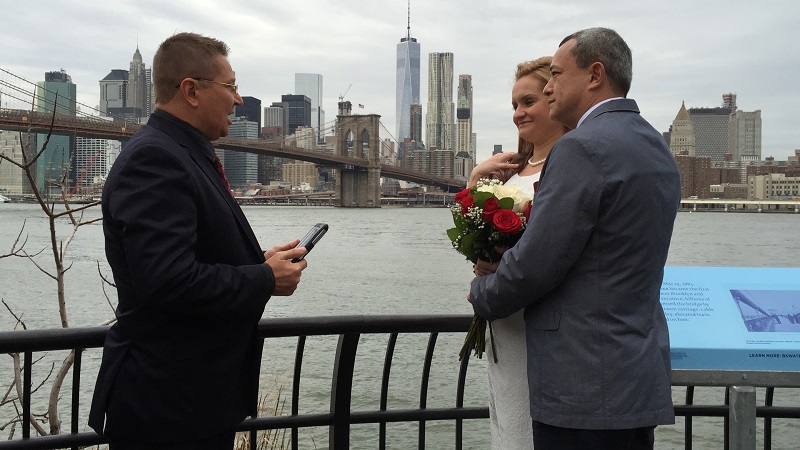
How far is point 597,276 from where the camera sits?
168 cm

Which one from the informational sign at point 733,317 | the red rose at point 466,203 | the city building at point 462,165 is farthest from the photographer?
the city building at point 462,165

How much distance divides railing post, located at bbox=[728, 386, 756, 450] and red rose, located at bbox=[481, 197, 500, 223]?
2.96 feet

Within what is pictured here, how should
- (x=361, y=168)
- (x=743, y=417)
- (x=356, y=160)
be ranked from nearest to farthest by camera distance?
(x=743, y=417) → (x=356, y=160) → (x=361, y=168)

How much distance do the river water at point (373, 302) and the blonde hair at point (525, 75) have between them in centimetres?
387

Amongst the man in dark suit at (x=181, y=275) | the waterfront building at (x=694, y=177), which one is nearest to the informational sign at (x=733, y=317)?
the man in dark suit at (x=181, y=275)

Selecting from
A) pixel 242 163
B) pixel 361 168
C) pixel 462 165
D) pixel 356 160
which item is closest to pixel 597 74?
pixel 242 163

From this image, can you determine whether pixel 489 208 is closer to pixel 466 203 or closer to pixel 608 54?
pixel 466 203

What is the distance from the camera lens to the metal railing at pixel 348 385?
208 centimetres

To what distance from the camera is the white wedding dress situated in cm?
201

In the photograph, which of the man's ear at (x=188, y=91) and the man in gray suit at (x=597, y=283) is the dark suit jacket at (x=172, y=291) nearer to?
the man's ear at (x=188, y=91)

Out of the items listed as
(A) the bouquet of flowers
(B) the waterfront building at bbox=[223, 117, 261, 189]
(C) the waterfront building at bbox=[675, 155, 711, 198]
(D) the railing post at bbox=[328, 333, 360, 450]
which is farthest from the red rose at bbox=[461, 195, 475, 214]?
(C) the waterfront building at bbox=[675, 155, 711, 198]

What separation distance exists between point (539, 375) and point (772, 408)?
1323mm

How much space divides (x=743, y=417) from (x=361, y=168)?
57.9m

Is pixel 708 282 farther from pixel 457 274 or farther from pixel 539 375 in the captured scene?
pixel 457 274
